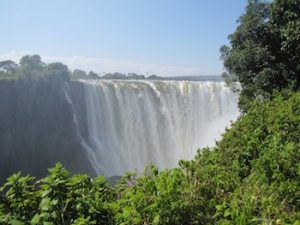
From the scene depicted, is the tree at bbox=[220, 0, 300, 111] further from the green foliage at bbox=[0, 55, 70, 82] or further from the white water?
the green foliage at bbox=[0, 55, 70, 82]

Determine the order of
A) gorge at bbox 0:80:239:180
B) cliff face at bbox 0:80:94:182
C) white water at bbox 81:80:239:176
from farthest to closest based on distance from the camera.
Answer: white water at bbox 81:80:239:176 < gorge at bbox 0:80:239:180 < cliff face at bbox 0:80:94:182

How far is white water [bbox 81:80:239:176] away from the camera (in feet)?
82.1

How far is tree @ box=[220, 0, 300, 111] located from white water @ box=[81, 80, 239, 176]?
1091 cm

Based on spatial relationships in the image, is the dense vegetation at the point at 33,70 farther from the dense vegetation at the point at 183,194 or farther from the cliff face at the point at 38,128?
the dense vegetation at the point at 183,194

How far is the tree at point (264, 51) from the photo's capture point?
1243 cm

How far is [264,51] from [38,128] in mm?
16925

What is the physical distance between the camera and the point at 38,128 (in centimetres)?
2511

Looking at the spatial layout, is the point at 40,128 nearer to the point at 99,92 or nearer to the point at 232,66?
the point at 99,92

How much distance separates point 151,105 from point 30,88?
26.7 feet

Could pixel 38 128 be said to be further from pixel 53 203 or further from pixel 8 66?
pixel 53 203

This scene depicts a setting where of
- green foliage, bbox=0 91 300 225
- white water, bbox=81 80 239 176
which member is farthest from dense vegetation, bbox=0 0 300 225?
white water, bbox=81 80 239 176

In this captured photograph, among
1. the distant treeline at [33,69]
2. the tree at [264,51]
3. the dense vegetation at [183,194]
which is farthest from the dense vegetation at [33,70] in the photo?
the dense vegetation at [183,194]

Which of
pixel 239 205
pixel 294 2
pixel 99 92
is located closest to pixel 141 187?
pixel 239 205

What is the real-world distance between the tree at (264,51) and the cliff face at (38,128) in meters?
13.8
